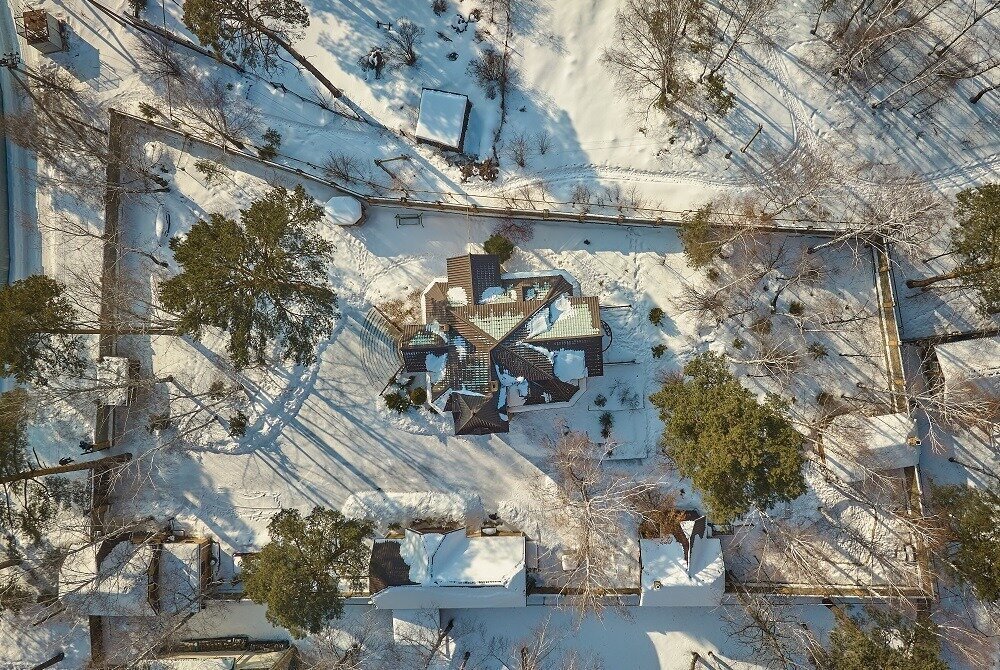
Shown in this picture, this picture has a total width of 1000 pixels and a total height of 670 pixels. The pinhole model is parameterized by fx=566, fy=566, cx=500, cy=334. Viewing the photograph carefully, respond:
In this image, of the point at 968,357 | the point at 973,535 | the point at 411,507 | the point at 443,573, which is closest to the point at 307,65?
the point at 411,507

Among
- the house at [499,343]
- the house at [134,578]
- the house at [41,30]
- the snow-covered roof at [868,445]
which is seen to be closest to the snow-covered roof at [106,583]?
the house at [134,578]

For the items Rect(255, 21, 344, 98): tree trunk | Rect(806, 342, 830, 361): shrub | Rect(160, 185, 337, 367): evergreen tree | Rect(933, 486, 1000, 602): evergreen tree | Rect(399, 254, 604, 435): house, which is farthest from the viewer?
Rect(806, 342, 830, 361): shrub

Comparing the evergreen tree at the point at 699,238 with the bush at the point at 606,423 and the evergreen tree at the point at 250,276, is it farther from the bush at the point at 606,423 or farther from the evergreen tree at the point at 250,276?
the evergreen tree at the point at 250,276

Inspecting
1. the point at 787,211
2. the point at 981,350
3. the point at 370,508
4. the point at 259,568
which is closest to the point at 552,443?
the point at 370,508

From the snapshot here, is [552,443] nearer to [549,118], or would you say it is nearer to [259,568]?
[259,568]

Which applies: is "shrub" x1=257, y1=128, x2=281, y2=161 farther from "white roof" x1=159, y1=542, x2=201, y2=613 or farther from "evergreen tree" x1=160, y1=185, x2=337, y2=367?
"white roof" x1=159, y1=542, x2=201, y2=613

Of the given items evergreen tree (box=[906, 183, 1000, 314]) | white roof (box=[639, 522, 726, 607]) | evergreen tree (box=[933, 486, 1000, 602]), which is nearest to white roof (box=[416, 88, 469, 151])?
white roof (box=[639, 522, 726, 607])

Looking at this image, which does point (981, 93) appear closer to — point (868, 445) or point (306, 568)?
point (868, 445)
